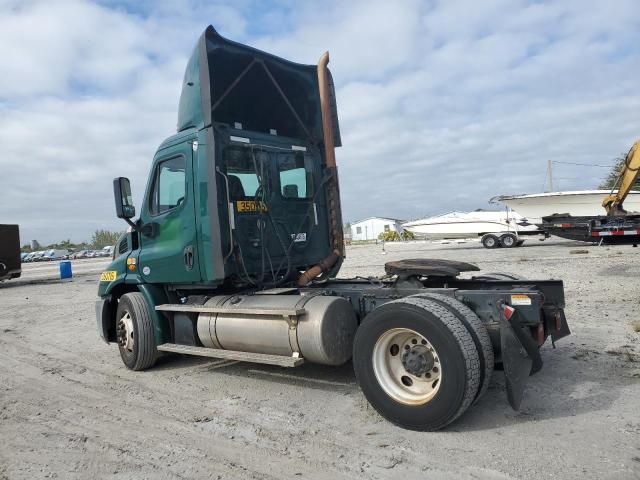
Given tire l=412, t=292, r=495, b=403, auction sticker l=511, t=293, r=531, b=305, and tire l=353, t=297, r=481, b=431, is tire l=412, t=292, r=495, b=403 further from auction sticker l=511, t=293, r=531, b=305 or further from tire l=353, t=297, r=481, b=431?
auction sticker l=511, t=293, r=531, b=305

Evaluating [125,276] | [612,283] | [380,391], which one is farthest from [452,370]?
[612,283]

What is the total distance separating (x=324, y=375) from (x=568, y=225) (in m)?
19.6

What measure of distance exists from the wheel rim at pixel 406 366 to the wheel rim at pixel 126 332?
356cm

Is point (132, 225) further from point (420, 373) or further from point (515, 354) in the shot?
point (515, 354)

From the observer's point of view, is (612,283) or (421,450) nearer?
(421,450)

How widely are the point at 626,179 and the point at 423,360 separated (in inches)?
808

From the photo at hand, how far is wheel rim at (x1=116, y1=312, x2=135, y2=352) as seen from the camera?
636 centimetres

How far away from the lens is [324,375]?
218 inches

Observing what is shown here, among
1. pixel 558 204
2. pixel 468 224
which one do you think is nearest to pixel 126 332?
pixel 558 204

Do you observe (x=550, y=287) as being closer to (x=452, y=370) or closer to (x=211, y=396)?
(x=452, y=370)

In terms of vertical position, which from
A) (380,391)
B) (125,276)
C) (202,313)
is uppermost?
(125,276)

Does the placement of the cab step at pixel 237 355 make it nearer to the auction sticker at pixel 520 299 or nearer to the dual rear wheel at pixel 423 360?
the dual rear wheel at pixel 423 360

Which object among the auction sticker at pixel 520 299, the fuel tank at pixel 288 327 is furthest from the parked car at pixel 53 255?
the auction sticker at pixel 520 299

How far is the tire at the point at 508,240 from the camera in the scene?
1031 inches
